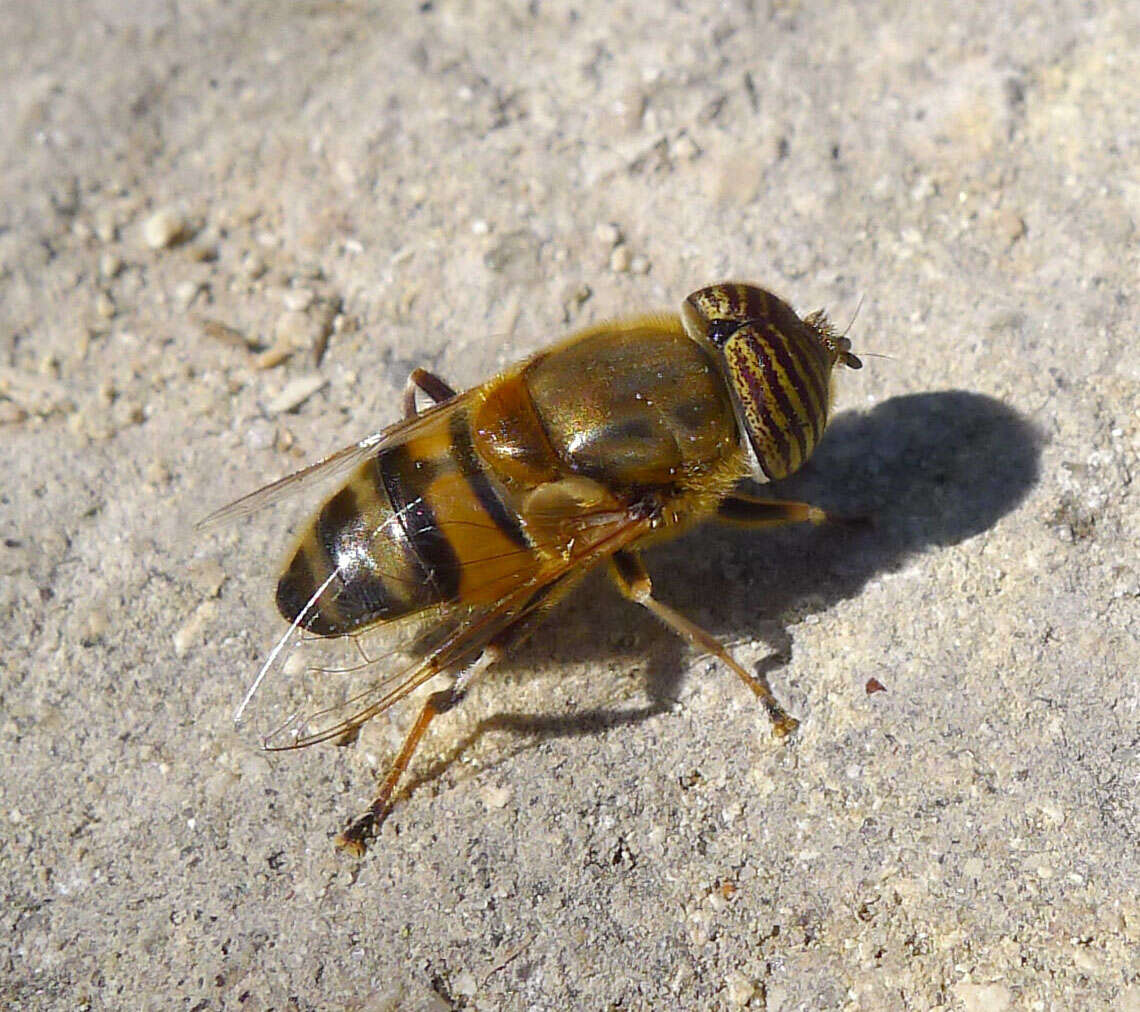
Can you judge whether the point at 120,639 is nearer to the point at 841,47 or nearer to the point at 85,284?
the point at 85,284

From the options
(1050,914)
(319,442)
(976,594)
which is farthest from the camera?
(319,442)

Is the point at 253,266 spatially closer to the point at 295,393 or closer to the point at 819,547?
the point at 295,393

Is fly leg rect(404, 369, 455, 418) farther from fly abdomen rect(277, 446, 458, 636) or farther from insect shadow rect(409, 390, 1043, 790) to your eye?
insect shadow rect(409, 390, 1043, 790)

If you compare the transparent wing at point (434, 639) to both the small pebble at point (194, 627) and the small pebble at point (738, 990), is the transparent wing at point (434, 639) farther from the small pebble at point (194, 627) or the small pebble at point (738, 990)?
the small pebble at point (738, 990)

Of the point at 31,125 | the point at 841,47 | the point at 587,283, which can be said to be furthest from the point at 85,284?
the point at 841,47

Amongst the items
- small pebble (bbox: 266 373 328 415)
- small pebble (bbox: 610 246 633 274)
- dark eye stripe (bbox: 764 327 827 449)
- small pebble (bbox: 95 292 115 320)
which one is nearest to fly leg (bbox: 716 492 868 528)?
dark eye stripe (bbox: 764 327 827 449)

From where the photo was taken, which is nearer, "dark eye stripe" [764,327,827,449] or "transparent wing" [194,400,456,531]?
"dark eye stripe" [764,327,827,449]
